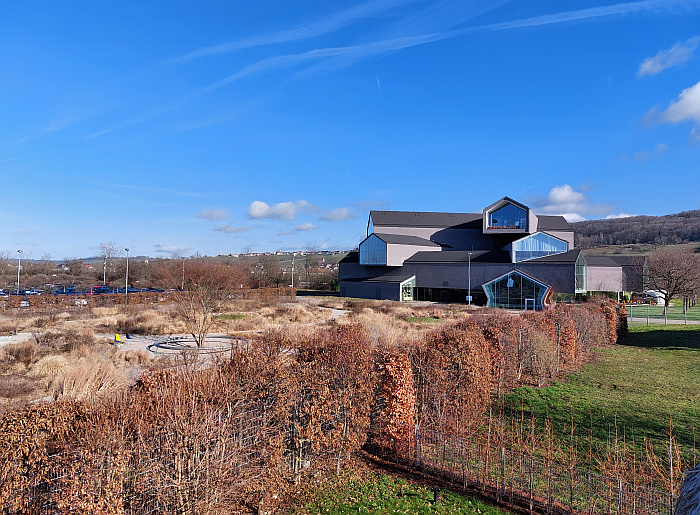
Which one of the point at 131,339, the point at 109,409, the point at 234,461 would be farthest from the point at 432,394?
the point at 131,339

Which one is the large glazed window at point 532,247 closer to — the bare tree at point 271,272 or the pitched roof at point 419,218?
the pitched roof at point 419,218

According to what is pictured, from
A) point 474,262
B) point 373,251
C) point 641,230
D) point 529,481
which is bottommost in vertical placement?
point 529,481

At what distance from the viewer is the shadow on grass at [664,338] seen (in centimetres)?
2162

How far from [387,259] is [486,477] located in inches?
1840

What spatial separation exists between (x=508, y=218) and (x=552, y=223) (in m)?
10.8

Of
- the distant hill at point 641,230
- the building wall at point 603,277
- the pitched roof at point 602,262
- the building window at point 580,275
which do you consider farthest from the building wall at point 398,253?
the distant hill at point 641,230

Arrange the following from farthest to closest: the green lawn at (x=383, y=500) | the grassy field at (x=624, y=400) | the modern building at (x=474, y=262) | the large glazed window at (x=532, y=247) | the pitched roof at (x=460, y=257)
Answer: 1. the pitched roof at (x=460, y=257)
2. the large glazed window at (x=532, y=247)
3. the modern building at (x=474, y=262)
4. the grassy field at (x=624, y=400)
5. the green lawn at (x=383, y=500)

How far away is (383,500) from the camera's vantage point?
6.28 metres

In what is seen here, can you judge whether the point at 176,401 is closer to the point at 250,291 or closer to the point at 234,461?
the point at 234,461

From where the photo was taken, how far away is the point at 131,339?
22.3m

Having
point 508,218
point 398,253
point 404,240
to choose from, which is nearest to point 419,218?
point 404,240

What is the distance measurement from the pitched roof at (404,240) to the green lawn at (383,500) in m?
47.1

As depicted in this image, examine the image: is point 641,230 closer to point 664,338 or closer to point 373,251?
point 373,251

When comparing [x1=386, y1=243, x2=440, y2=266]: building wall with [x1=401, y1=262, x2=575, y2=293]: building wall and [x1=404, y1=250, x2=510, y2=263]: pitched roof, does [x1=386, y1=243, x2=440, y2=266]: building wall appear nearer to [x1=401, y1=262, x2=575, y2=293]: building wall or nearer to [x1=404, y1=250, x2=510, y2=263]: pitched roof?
[x1=404, y1=250, x2=510, y2=263]: pitched roof
